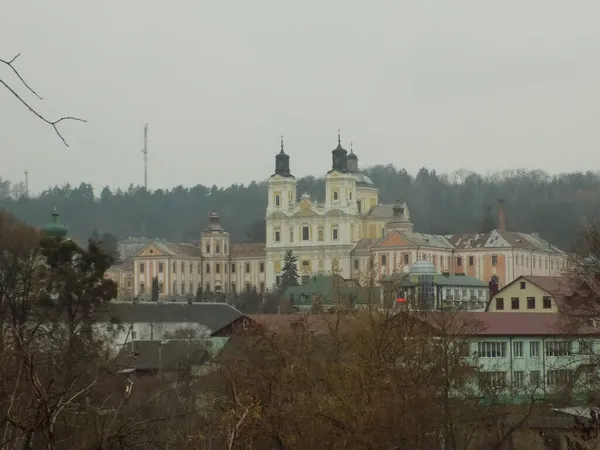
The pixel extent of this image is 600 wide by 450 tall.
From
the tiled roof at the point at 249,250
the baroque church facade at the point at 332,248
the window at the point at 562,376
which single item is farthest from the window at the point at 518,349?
the tiled roof at the point at 249,250

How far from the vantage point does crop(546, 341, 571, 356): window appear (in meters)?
33.2

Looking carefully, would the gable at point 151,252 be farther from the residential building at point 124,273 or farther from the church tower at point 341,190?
the church tower at point 341,190

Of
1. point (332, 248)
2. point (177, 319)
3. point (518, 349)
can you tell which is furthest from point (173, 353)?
point (332, 248)

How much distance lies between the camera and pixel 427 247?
10212 centimetres

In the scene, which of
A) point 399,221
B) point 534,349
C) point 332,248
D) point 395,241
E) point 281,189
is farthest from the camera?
point 281,189

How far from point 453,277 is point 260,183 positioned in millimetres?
100084

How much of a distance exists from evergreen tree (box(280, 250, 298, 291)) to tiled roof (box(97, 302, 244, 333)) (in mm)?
43818

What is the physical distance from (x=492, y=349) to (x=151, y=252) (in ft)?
261

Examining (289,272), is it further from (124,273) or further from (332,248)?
(124,273)

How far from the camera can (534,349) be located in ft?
123

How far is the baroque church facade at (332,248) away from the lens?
102500 mm

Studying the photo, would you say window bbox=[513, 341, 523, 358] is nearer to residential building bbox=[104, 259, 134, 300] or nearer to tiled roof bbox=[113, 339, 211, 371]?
tiled roof bbox=[113, 339, 211, 371]

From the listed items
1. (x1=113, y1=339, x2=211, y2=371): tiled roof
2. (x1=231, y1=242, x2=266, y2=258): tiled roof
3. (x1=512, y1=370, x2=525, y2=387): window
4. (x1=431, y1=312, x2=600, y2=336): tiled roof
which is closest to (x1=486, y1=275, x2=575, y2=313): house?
(x1=431, y1=312, x2=600, y2=336): tiled roof

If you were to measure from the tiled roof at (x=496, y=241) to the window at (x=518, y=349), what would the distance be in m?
65.0
